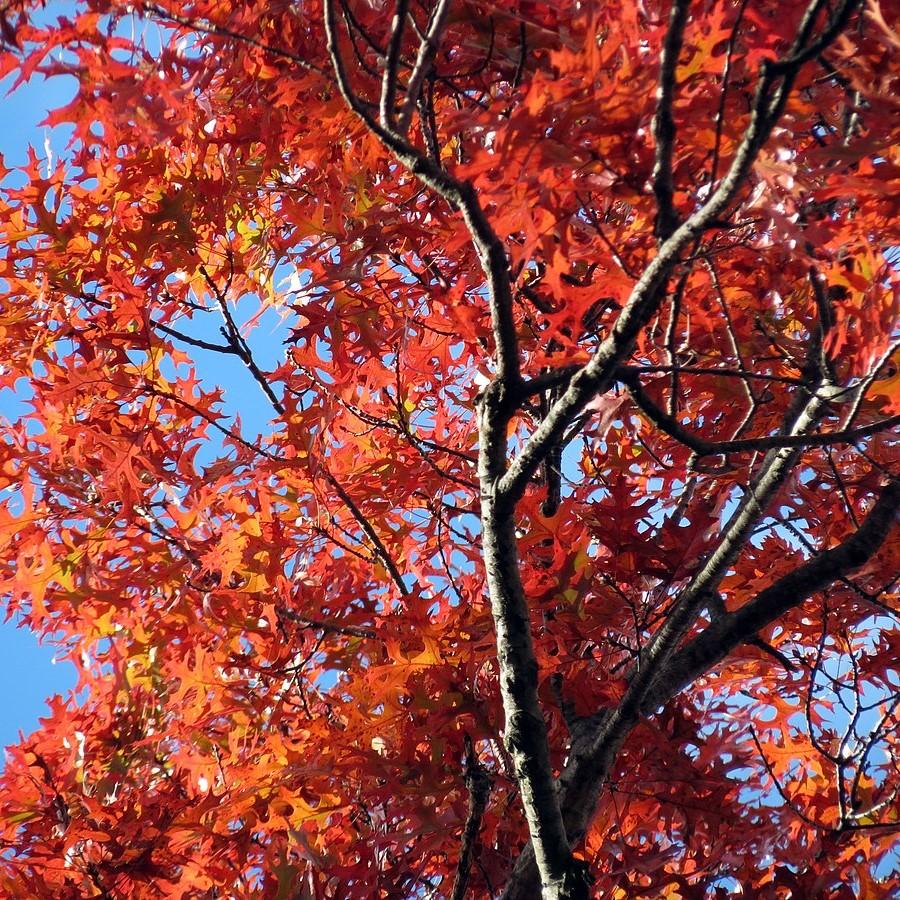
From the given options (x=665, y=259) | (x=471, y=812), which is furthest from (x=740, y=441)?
(x=471, y=812)

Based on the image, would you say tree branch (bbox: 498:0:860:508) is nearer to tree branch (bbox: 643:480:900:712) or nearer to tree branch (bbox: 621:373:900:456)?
tree branch (bbox: 621:373:900:456)

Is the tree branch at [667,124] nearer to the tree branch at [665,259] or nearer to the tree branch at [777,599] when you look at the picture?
the tree branch at [665,259]

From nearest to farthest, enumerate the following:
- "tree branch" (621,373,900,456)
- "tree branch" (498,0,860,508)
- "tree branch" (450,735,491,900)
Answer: "tree branch" (498,0,860,508) < "tree branch" (621,373,900,456) < "tree branch" (450,735,491,900)

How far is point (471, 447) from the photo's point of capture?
3.52m

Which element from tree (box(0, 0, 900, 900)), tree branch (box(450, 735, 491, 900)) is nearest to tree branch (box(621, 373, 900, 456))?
tree (box(0, 0, 900, 900))

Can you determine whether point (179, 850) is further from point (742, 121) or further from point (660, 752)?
point (742, 121)

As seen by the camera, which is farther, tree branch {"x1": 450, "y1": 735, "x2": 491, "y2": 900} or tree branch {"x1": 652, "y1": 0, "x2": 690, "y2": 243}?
tree branch {"x1": 450, "y1": 735, "x2": 491, "y2": 900}

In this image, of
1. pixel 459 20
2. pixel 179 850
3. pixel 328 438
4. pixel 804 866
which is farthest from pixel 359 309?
pixel 804 866

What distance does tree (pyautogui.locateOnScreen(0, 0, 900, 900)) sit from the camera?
170cm

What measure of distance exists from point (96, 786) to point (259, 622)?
110 centimetres

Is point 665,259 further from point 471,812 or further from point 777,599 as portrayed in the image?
point 471,812

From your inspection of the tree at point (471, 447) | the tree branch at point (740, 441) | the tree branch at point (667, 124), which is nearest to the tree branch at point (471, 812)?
the tree at point (471, 447)

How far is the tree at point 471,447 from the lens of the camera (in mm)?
1702

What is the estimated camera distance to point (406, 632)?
2564mm
